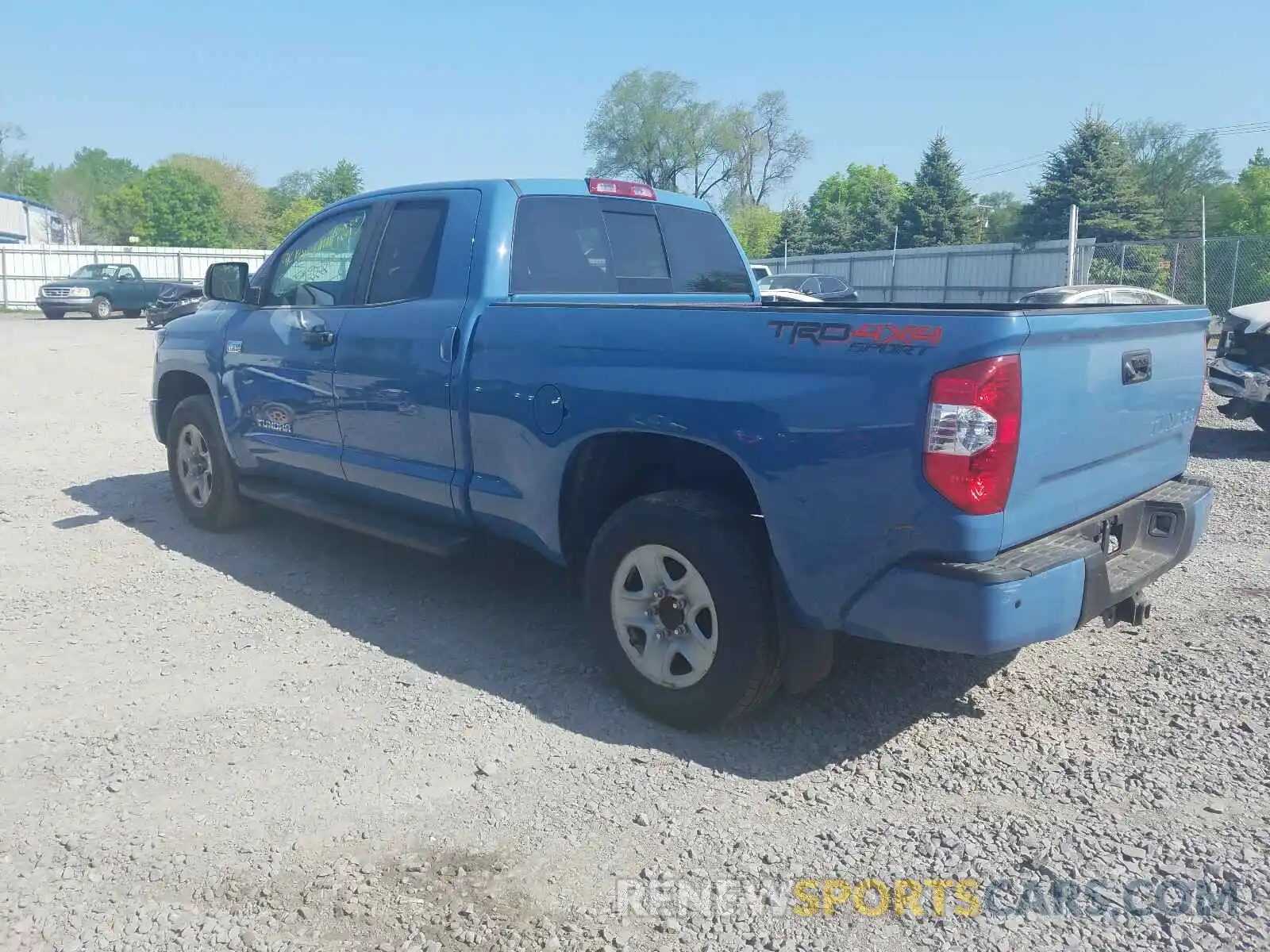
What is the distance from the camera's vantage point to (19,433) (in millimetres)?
10508

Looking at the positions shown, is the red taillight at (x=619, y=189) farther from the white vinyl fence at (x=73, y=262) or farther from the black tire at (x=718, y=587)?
the white vinyl fence at (x=73, y=262)

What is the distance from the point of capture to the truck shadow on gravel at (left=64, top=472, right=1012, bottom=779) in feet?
13.0

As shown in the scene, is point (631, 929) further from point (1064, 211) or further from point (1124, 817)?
point (1064, 211)

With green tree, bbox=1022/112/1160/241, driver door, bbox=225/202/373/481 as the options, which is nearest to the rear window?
driver door, bbox=225/202/373/481

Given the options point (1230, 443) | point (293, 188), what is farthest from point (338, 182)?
point (1230, 443)

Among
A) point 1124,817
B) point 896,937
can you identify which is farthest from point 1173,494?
point 896,937

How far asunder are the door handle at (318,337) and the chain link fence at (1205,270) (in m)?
19.4

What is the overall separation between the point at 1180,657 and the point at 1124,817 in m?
1.51

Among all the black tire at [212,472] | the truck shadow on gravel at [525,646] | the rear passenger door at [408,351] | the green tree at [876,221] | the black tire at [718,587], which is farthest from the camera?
the green tree at [876,221]

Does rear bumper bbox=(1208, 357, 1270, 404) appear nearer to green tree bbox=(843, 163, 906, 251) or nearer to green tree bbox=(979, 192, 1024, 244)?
green tree bbox=(979, 192, 1024, 244)

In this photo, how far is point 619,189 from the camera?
17.7ft

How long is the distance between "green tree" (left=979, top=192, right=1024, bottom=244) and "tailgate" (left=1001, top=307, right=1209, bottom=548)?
→ 3258 centimetres

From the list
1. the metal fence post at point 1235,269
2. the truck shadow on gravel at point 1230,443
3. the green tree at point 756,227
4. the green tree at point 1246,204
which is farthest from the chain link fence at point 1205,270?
the green tree at point 756,227

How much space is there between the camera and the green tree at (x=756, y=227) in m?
62.6
